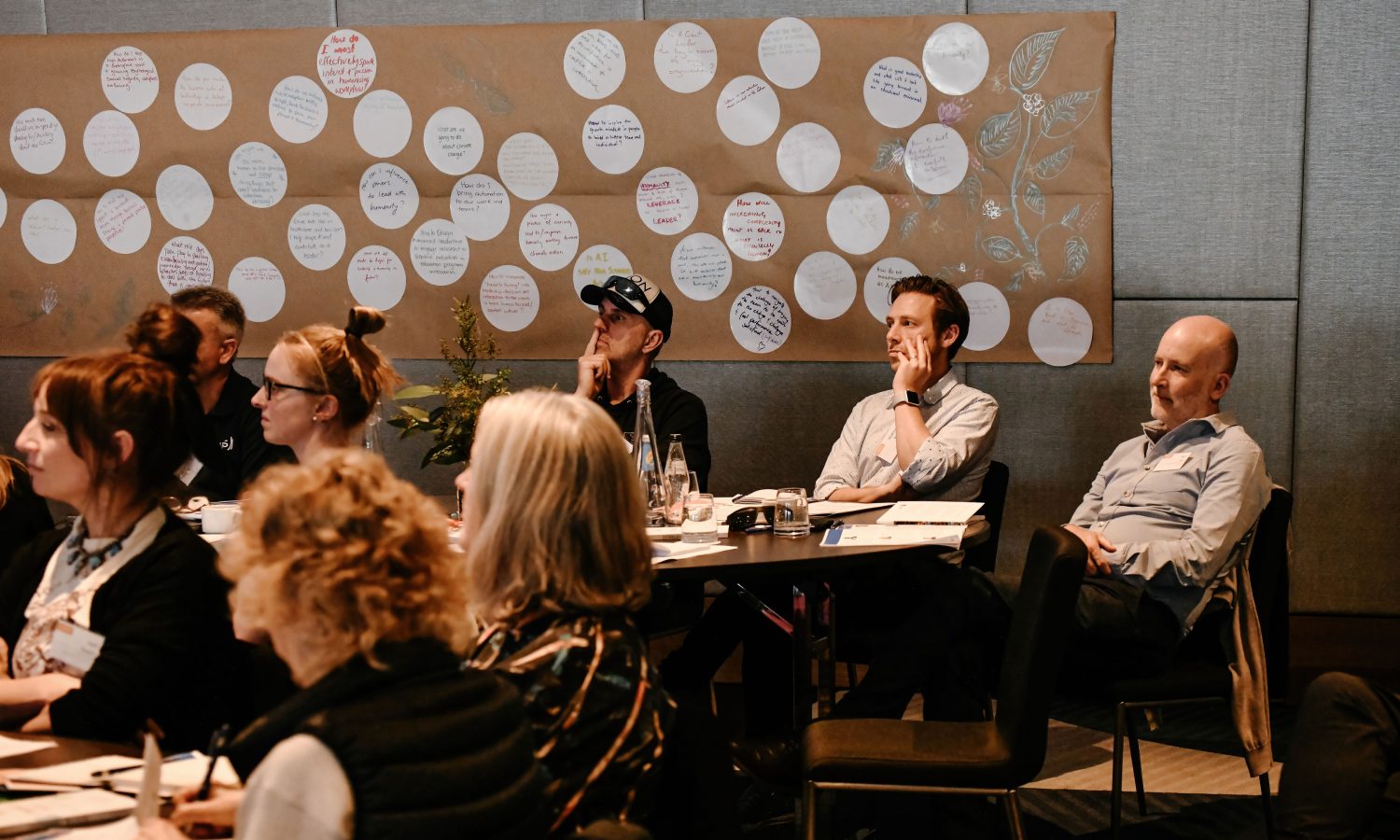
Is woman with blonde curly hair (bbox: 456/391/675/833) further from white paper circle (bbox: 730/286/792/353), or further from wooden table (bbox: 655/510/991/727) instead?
white paper circle (bbox: 730/286/792/353)

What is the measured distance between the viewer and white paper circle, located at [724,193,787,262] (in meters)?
4.47

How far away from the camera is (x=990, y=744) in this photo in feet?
7.59

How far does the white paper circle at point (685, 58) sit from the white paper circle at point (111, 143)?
2.05m

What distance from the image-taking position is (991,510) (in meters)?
3.53

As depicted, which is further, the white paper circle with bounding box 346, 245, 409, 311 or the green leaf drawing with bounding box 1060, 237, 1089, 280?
the white paper circle with bounding box 346, 245, 409, 311

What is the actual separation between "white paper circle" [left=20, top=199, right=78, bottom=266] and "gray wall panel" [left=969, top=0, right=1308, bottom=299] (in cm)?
363

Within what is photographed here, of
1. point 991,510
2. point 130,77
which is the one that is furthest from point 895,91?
point 130,77

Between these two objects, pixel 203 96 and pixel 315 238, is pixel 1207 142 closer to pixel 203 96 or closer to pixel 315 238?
pixel 315 238

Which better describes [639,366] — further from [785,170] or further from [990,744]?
[990,744]

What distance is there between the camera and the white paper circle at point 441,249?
4.63 m

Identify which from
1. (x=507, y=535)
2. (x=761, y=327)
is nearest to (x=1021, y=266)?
(x=761, y=327)

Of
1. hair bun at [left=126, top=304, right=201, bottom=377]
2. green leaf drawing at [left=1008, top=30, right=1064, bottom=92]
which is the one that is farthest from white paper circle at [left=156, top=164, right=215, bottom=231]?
green leaf drawing at [left=1008, top=30, right=1064, bottom=92]

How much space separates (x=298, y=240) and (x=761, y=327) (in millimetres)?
1801

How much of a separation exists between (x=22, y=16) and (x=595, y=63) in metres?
2.29
